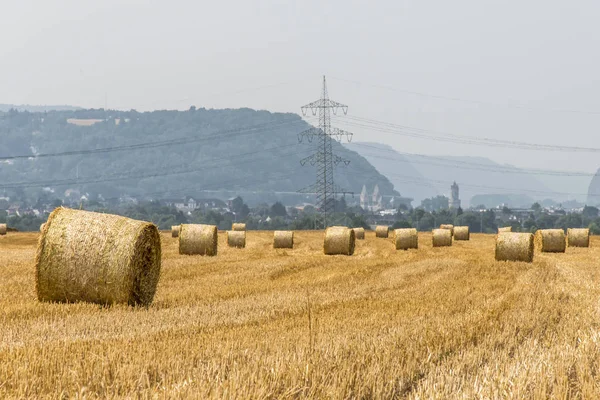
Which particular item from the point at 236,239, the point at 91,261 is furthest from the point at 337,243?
the point at 91,261

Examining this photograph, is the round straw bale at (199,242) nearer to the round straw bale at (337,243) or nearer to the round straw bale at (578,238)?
the round straw bale at (337,243)

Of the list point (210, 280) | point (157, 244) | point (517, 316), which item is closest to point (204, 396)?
point (517, 316)

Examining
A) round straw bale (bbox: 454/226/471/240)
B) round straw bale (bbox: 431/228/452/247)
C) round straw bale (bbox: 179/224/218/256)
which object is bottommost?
round straw bale (bbox: 454/226/471/240)

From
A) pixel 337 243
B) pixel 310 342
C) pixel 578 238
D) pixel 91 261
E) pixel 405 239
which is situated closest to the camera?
pixel 310 342

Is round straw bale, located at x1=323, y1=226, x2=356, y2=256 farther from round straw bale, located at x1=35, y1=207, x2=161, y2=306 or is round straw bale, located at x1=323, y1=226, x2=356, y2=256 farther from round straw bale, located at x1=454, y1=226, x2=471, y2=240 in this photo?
round straw bale, located at x1=454, y1=226, x2=471, y2=240

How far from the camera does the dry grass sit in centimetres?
777

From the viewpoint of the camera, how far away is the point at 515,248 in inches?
1155

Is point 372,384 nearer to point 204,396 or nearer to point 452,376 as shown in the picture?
point 452,376

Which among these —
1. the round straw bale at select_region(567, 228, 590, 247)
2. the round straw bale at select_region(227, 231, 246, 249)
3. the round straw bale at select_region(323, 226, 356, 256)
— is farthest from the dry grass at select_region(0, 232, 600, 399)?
the round straw bale at select_region(567, 228, 590, 247)

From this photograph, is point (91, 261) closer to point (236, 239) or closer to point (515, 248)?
point (515, 248)

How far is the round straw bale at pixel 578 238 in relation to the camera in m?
45.8

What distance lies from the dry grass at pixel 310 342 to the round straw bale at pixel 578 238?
89.8 ft

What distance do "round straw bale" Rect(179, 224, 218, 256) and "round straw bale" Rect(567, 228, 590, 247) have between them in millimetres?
22760

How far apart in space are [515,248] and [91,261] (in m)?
18.1
